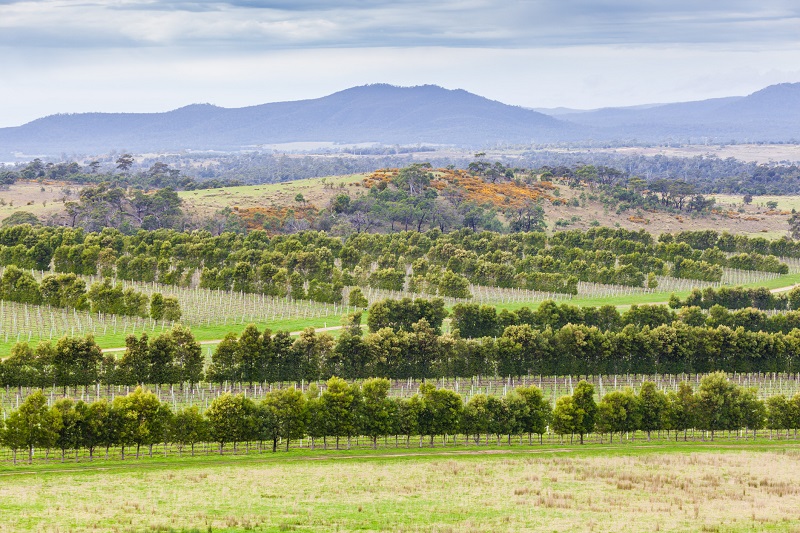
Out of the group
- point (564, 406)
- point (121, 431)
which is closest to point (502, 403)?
point (564, 406)

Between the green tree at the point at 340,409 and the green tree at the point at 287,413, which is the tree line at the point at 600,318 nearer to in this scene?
the green tree at the point at 340,409

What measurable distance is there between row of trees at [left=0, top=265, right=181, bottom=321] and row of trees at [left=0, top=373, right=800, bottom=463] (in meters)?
39.4

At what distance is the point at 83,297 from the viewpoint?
405ft

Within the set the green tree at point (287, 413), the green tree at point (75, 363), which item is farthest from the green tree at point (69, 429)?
the green tree at point (287, 413)

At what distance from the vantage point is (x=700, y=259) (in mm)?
189000

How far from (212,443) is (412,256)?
98.9m

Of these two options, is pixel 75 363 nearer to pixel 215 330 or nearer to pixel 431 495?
pixel 215 330

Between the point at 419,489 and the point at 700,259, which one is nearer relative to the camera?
the point at 419,489

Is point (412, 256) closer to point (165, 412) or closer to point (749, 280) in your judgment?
point (749, 280)

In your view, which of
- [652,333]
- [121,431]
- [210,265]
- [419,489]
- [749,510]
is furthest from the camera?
[210,265]

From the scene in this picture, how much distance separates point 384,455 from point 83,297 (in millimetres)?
59156

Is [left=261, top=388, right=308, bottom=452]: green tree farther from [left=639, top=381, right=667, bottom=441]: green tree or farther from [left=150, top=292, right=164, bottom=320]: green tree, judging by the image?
[left=150, top=292, right=164, bottom=320]: green tree

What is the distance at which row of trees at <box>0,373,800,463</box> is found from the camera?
3046 inches

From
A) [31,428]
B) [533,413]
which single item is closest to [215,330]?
[31,428]
